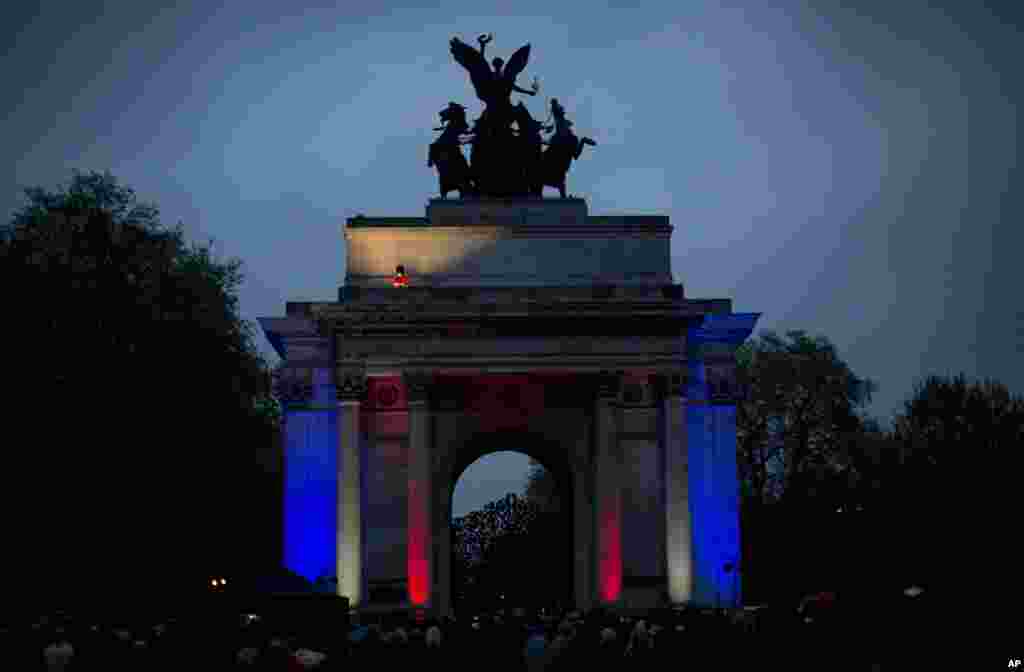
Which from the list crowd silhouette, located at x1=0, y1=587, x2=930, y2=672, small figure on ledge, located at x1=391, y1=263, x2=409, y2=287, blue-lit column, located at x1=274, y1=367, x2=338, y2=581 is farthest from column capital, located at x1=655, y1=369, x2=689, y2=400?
crowd silhouette, located at x1=0, y1=587, x2=930, y2=672

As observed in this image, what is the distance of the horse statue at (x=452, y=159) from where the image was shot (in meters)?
43.6

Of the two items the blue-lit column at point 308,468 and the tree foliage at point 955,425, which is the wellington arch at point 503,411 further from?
the tree foliage at point 955,425

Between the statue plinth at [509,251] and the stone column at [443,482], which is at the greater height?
the statue plinth at [509,251]

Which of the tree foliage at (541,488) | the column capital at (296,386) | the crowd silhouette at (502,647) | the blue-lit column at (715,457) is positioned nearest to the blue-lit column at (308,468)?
the column capital at (296,386)

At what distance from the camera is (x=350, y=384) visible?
3912 cm

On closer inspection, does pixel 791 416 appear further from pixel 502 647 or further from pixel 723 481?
pixel 502 647

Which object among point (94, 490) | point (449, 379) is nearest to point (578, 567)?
point (449, 379)

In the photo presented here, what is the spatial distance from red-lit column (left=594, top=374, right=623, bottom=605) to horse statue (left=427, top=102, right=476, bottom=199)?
8156 mm

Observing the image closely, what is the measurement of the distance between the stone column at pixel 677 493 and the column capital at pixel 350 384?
27.2 feet

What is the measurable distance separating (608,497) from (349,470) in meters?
7.03

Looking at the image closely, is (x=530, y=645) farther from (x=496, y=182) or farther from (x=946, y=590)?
(x=496, y=182)

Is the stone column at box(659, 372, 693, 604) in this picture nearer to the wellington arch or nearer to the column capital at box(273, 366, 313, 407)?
the wellington arch

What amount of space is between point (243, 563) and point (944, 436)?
30.4 metres

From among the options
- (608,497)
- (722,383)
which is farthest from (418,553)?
(722,383)
